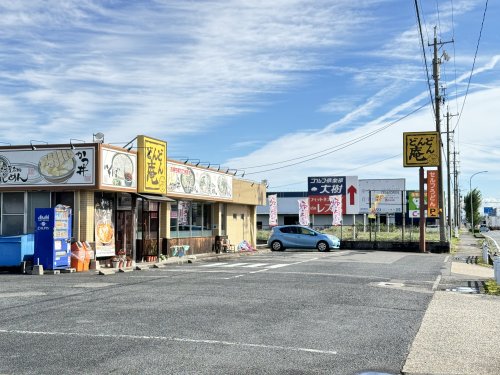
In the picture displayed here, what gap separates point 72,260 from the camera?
19.8 metres

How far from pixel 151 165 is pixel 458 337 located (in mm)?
16921

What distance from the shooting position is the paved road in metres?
7.04

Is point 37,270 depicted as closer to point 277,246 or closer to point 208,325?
point 208,325

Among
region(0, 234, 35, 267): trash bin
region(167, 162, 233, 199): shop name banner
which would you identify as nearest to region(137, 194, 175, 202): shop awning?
region(167, 162, 233, 199): shop name banner

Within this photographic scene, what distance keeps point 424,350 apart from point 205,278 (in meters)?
9.84

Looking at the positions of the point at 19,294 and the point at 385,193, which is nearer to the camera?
the point at 19,294

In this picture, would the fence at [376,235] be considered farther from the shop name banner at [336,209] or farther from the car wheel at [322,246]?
the car wheel at [322,246]

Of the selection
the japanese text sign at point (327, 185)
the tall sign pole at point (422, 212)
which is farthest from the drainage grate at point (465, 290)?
the japanese text sign at point (327, 185)

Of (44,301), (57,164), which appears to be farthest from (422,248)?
(44,301)

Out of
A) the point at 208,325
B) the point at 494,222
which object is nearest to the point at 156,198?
the point at 208,325

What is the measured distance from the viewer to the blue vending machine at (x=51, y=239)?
18734mm

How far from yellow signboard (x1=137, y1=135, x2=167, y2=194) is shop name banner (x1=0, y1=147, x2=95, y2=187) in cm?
285

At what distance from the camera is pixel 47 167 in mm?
20719

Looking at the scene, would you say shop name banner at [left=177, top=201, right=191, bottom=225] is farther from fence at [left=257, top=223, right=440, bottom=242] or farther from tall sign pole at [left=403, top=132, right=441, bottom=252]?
fence at [left=257, top=223, right=440, bottom=242]
